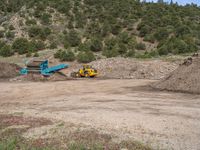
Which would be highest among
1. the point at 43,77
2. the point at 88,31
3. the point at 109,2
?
the point at 109,2

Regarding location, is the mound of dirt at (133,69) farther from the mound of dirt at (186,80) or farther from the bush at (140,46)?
the bush at (140,46)

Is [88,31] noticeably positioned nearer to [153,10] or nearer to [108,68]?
[153,10]

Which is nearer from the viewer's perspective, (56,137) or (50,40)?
(56,137)

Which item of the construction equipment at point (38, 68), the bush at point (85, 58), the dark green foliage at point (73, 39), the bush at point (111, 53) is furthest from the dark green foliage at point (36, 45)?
the construction equipment at point (38, 68)

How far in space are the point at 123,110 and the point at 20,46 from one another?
3646 centimetres

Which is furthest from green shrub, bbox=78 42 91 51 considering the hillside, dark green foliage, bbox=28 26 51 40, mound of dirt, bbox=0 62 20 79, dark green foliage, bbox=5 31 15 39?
mound of dirt, bbox=0 62 20 79

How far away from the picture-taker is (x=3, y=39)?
52438 mm

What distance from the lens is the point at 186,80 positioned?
20.7m

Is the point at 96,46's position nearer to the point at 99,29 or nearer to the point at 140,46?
the point at 140,46

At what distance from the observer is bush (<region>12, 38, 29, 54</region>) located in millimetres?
46688

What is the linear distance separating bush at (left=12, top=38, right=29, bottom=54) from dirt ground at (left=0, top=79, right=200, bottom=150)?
993 inches

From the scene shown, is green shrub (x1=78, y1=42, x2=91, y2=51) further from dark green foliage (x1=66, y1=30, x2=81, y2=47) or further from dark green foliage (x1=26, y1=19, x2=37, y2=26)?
dark green foliage (x1=26, y1=19, x2=37, y2=26)

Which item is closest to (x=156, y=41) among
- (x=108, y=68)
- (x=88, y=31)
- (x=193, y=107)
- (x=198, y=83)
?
(x=88, y=31)

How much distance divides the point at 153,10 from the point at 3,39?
1111 inches
